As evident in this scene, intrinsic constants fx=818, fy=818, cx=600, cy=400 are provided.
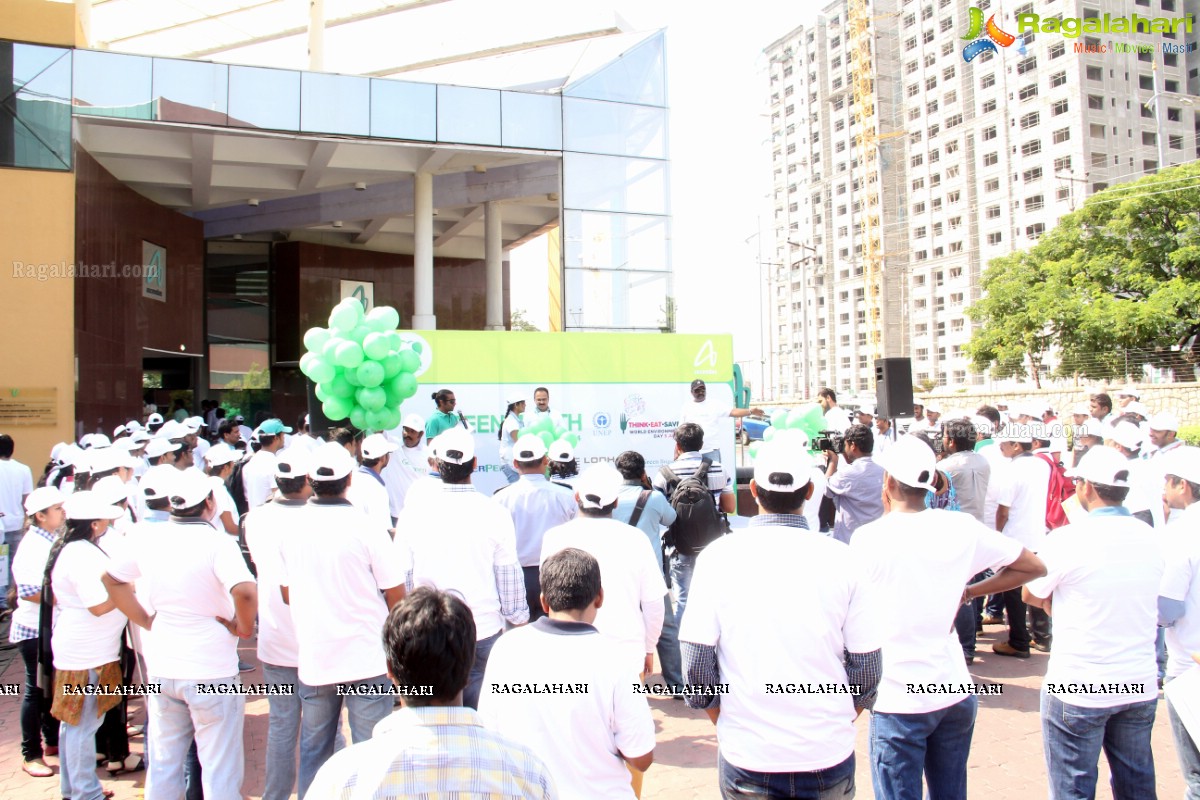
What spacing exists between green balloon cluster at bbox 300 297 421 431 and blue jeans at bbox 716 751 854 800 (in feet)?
19.2

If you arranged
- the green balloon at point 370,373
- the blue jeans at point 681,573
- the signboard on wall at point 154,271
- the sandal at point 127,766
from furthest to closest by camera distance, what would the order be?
the signboard on wall at point 154,271 → the green balloon at point 370,373 → the blue jeans at point 681,573 → the sandal at point 127,766

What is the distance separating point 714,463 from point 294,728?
3854 mm

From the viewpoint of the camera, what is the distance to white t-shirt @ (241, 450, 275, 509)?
6.92m

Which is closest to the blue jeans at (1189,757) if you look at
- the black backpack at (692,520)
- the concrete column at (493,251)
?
the black backpack at (692,520)

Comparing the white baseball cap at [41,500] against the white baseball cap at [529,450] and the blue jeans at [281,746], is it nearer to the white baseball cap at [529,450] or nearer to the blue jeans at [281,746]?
the blue jeans at [281,746]

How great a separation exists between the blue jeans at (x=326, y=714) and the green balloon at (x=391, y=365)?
4463mm

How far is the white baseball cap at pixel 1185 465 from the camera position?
12.4ft

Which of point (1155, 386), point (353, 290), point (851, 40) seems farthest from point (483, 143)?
point (851, 40)

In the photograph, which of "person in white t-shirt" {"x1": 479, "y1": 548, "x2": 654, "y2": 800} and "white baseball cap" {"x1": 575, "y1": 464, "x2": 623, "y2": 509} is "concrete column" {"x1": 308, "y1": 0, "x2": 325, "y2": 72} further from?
"person in white t-shirt" {"x1": 479, "y1": 548, "x2": 654, "y2": 800}

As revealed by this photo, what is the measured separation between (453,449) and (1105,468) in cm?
290

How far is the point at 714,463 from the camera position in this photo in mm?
6691

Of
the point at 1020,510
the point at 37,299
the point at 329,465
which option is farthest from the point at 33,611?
the point at 37,299

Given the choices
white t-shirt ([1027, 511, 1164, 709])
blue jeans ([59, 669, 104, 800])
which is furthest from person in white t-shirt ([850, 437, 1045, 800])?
blue jeans ([59, 669, 104, 800])

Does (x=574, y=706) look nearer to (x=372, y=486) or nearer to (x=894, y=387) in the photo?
(x=372, y=486)
